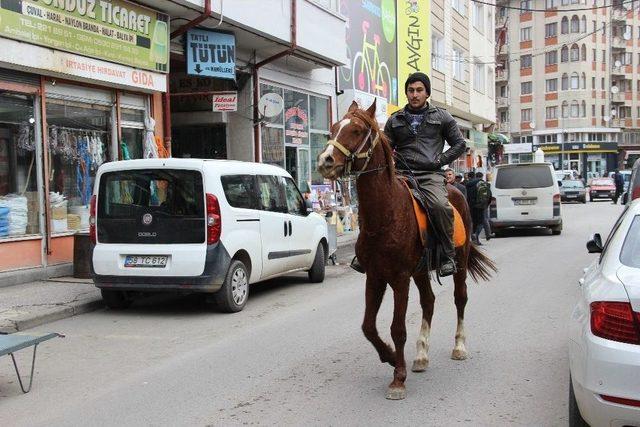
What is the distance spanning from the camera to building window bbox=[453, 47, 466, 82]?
35.6 metres

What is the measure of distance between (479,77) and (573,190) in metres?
9.04

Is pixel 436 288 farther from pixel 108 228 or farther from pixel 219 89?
pixel 219 89

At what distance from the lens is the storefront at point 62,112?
10523mm

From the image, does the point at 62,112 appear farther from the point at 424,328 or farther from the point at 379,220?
the point at 379,220

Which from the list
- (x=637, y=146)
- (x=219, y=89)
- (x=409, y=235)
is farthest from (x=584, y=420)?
(x=637, y=146)

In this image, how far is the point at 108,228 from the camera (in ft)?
28.5

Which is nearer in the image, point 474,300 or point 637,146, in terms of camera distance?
point 474,300

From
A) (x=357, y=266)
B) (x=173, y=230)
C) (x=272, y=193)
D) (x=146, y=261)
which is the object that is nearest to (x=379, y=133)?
(x=357, y=266)

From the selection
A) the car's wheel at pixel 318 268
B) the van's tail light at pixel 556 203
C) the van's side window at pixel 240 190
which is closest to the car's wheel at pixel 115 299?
the van's side window at pixel 240 190

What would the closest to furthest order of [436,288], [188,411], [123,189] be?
[188,411], [123,189], [436,288]

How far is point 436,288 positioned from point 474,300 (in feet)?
3.81

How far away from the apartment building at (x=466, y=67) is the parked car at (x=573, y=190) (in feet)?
18.3

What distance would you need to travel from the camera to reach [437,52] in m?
33.1

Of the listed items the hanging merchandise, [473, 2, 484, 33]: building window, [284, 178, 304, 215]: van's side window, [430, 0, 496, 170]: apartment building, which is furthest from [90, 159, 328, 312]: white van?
[473, 2, 484, 33]: building window
